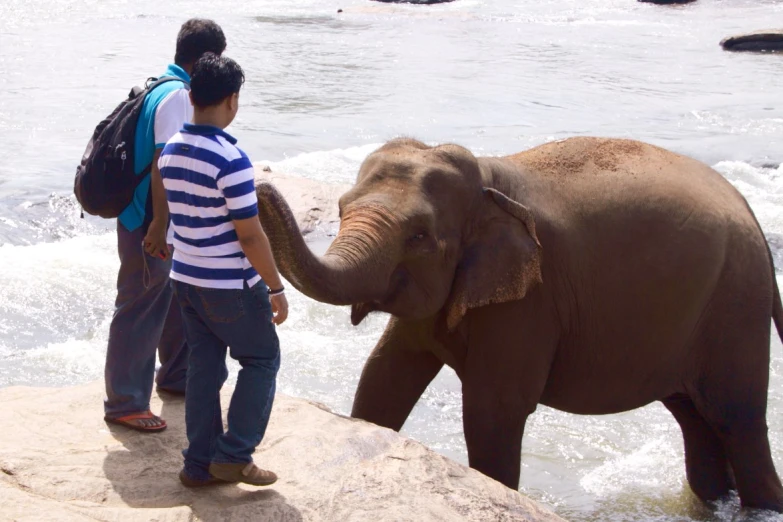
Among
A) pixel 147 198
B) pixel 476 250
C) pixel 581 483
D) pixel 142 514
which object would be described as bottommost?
pixel 581 483

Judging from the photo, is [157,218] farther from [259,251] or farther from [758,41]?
[758,41]

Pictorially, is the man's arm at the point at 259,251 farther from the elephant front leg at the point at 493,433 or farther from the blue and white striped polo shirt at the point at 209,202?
the elephant front leg at the point at 493,433

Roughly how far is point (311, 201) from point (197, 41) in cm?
674

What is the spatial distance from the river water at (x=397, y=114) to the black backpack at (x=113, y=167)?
327cm

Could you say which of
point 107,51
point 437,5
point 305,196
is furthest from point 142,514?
point 437,5

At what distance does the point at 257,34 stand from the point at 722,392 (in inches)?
950

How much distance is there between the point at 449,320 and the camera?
543 cm

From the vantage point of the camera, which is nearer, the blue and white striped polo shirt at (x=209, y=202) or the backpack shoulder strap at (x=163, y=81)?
the blue and white striped polo shirt at (x=209, y=202)

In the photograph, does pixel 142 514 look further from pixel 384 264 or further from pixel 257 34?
pixel 257 34

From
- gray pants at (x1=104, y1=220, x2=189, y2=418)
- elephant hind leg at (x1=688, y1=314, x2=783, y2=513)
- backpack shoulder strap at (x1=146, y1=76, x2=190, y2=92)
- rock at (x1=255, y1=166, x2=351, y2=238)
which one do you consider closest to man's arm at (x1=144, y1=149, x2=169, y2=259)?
gray pants at (x1=104, y1=220, x2=189, y2=418)

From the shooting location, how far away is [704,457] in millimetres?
6738

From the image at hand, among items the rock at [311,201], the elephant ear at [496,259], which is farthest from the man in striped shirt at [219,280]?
the rock at [311,201]

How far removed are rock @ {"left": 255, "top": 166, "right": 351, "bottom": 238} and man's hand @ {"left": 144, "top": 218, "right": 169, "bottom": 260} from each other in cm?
621

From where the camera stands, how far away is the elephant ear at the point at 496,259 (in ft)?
17.4
